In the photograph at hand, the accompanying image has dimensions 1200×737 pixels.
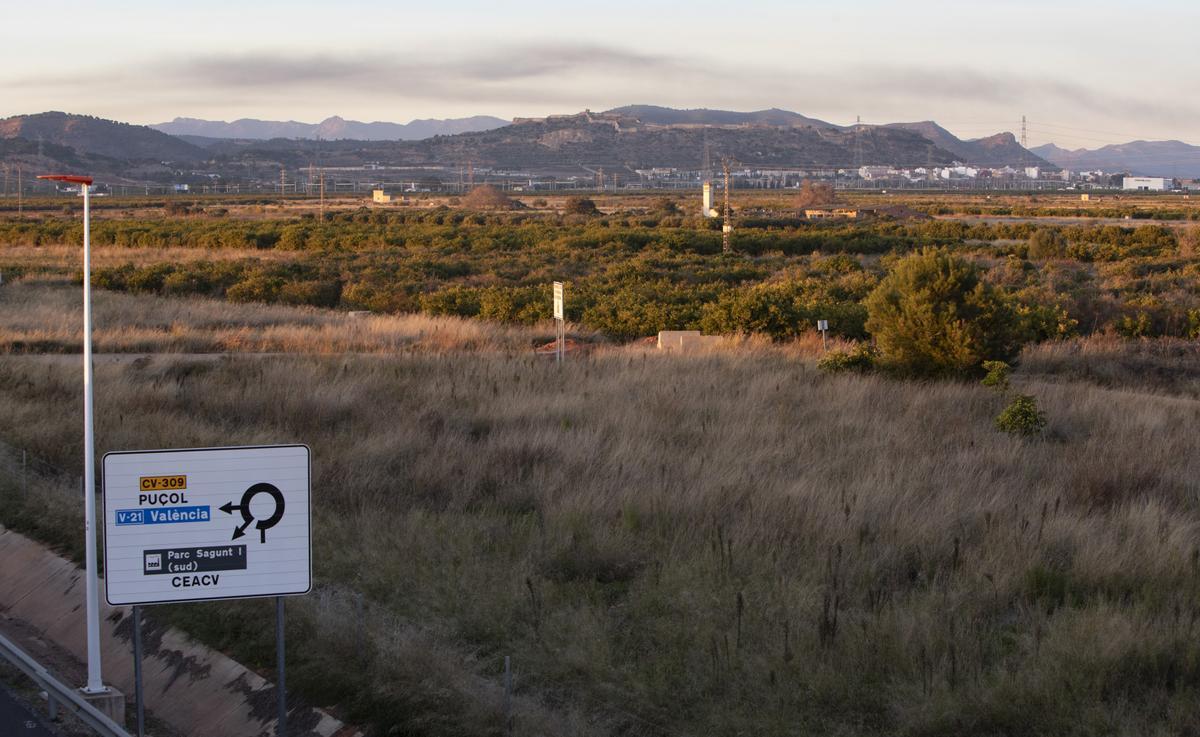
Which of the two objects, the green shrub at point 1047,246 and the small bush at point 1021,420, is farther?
the green shrub at point 1047,246

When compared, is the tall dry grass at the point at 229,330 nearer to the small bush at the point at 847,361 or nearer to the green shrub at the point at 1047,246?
the small bush at the point at 847,361

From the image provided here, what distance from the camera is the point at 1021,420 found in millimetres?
16234

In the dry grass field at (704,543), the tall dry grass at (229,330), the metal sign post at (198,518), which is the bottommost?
the dry grass field at (704,543)

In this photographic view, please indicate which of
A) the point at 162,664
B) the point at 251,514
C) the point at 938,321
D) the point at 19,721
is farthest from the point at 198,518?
the point at 938,321

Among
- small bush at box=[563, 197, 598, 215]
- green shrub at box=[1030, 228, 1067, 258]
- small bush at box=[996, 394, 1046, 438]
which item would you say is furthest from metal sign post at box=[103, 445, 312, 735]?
small bush at box=[563, 197, 598, 215]

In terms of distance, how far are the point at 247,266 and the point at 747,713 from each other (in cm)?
4046

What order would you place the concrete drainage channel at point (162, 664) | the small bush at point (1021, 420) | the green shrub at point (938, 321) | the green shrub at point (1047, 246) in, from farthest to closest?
1. the green shrub at point (1047, 246)
2. the green shrub at point (938, 321)
3. the small bush at point (1021, 420)
4. the concrete drainage channel at point (162, 664)

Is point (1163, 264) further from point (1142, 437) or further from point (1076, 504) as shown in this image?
point (1076, 504)

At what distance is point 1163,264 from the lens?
144ft

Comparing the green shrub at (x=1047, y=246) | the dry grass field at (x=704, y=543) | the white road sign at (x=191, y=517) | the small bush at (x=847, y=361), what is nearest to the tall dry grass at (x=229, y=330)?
the dry grass field at (x=704, y=543)

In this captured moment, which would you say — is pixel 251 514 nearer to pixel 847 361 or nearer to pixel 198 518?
pixel 198 518

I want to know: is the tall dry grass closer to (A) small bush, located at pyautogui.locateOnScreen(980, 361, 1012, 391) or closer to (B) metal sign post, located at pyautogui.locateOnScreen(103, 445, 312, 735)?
(A) small bush, located at pyautogui.locateOnScreen(980, 361, 1012, 391)

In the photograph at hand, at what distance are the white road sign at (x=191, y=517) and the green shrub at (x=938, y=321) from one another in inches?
639

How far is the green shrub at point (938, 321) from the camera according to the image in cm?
2161
